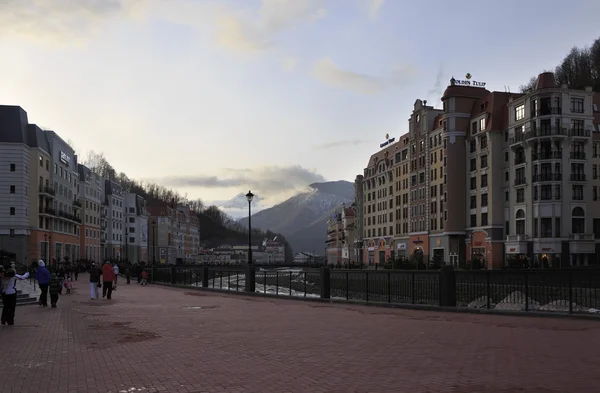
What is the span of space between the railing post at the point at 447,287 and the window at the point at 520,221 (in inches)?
1728

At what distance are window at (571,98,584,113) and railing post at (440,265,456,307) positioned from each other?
4698 cm

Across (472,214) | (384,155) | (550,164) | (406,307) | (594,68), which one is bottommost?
(406,307)

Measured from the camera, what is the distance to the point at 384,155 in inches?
3792

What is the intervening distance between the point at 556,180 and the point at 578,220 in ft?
16.2

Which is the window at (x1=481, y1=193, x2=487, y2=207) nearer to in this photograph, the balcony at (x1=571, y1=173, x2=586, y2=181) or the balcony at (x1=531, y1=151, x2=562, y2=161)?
the balcony at (x1=531, y1=151, x2=562, y2=161)

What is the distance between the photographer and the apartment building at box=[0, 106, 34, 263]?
6631 cm

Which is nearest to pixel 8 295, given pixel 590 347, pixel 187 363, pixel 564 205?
pixel 187 363

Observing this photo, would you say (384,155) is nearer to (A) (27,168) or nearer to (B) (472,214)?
(B) (472,214)

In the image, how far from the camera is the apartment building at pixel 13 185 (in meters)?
66.3

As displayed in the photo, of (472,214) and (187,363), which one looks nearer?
(187,363)

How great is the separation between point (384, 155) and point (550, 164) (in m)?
40.2

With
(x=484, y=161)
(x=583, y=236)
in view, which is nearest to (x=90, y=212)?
(x=484, y=161)

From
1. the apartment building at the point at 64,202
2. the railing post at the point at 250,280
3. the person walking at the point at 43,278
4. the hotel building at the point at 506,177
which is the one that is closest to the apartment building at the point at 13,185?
the apartment building at the point at 64,202

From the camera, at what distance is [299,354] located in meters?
10.5
